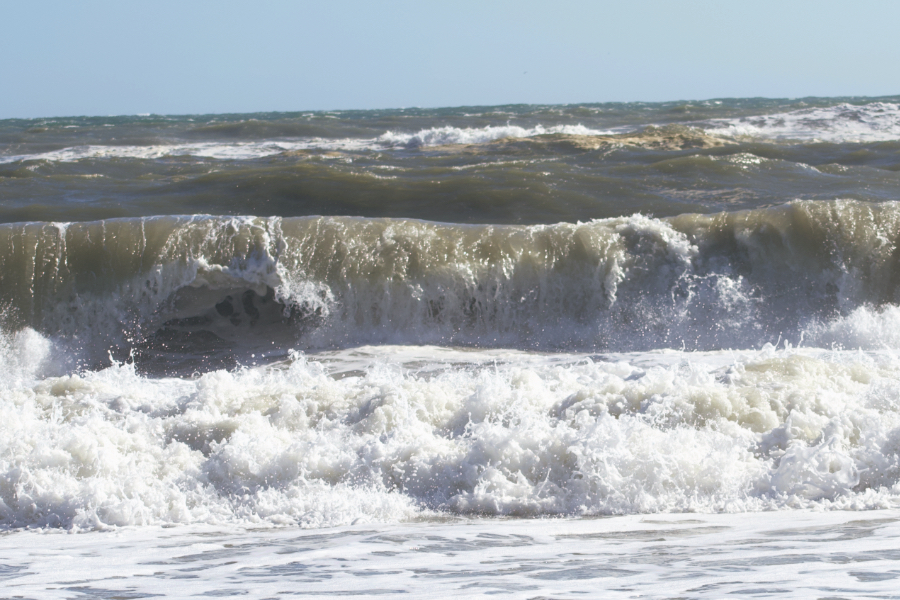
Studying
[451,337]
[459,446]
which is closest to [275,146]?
[451,337]

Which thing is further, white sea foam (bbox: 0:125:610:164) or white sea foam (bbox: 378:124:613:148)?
white sea foam (bbox: 378:124:613:148)

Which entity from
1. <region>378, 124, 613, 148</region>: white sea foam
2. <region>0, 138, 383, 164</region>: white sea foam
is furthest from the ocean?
<region>378, 124, 613, 148</region>: white sea foam

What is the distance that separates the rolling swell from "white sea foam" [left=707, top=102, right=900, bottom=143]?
51.7ft

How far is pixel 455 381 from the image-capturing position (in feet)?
20.2

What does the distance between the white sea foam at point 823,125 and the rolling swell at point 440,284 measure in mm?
15761

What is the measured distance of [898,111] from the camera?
101ft

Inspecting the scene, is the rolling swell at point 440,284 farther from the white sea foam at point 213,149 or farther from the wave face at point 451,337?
the white sea foam at point 213,149

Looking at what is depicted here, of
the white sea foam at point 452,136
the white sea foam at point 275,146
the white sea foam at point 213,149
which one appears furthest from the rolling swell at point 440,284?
the white sea foam at point 452,136

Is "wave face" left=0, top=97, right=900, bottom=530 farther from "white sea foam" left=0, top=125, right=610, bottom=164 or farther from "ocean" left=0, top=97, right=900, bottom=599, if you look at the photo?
"white sea foam" left=0, top=125, right=610, bottom=164

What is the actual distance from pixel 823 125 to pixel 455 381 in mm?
25218

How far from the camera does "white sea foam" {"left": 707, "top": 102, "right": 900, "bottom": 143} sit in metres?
25.1

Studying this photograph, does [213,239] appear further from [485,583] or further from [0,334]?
[485,583]

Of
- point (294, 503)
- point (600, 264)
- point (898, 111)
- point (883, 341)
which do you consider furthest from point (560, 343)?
point (898, 111)

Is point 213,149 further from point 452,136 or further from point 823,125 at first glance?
point 823,125
